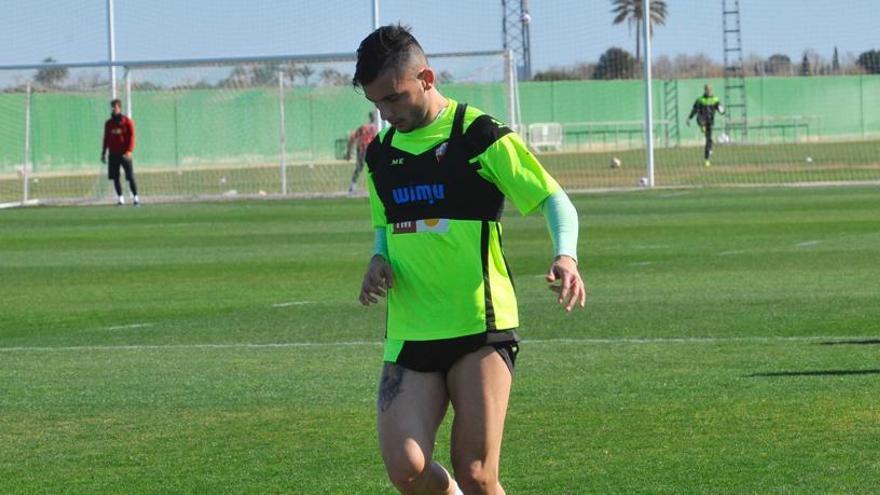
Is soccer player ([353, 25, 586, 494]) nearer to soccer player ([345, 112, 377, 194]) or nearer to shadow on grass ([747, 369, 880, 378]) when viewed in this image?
shadow on grass ([747, 369, 880, 378])

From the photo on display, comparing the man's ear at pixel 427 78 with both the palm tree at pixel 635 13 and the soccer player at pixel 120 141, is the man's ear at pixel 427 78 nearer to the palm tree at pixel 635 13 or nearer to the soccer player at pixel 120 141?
the soccer player at pixel 120 141

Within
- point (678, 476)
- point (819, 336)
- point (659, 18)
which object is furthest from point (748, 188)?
point (678, 476)

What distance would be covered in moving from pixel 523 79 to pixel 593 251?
31165 millimetres

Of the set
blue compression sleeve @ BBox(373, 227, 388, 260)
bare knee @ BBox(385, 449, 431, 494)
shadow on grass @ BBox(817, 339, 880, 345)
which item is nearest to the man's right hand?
blue compression sleeve @ BBox(373, 227, 388, 260)

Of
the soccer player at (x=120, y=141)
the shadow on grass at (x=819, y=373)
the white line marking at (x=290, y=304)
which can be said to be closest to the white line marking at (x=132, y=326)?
the white line marking at (x=290, y=304)

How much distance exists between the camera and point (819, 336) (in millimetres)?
13461

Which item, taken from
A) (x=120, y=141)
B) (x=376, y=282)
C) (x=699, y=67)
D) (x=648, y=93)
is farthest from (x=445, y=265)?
(x=699, y=67)

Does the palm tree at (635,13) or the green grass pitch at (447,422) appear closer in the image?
the green grass pitch at (447,422)

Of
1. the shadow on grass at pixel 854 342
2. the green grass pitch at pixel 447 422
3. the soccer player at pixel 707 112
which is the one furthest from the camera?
the soccer player at pixel 707 112

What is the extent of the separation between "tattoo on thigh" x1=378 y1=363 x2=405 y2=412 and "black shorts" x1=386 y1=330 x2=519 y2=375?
0.03 metres

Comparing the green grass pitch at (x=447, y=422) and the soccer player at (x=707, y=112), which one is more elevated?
the soccer player at (x=707, y=112)

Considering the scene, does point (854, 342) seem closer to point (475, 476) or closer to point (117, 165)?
point (475, 476)

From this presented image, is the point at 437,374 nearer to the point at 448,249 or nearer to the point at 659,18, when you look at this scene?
the point at 448,249

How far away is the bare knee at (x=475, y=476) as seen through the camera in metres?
6.27
